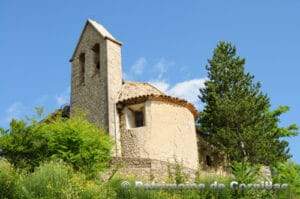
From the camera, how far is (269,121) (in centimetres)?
4025

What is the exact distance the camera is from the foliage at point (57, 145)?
30.8 meters

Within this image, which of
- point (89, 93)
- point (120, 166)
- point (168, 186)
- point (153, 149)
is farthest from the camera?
point (89, 93)

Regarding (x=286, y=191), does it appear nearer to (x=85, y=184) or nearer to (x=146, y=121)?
(x=85, y=184)

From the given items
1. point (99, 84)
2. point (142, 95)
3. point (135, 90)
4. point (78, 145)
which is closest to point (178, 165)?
point (78, 145)

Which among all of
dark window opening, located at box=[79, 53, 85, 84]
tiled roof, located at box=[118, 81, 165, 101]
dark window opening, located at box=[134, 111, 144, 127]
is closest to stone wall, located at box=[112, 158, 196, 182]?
dark window opening, located at box=[134, 111, 144, 127]

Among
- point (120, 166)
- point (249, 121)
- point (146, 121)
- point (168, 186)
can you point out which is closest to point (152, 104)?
point (146, 121)

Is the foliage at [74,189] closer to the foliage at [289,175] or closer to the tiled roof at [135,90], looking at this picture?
the foliage at [289,175]

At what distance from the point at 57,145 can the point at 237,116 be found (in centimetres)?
1248

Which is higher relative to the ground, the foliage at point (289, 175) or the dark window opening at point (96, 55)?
the dark window opening at point (96, 55)

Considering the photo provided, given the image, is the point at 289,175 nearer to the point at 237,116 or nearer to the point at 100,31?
the point at 237,116

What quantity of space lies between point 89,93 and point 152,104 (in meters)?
5.07

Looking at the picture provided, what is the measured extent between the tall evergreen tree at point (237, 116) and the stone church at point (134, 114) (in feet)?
6.95

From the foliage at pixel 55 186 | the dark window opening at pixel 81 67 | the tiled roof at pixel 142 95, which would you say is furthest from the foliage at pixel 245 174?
the dark window opening at pixel 81 67

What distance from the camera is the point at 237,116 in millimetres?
38562
